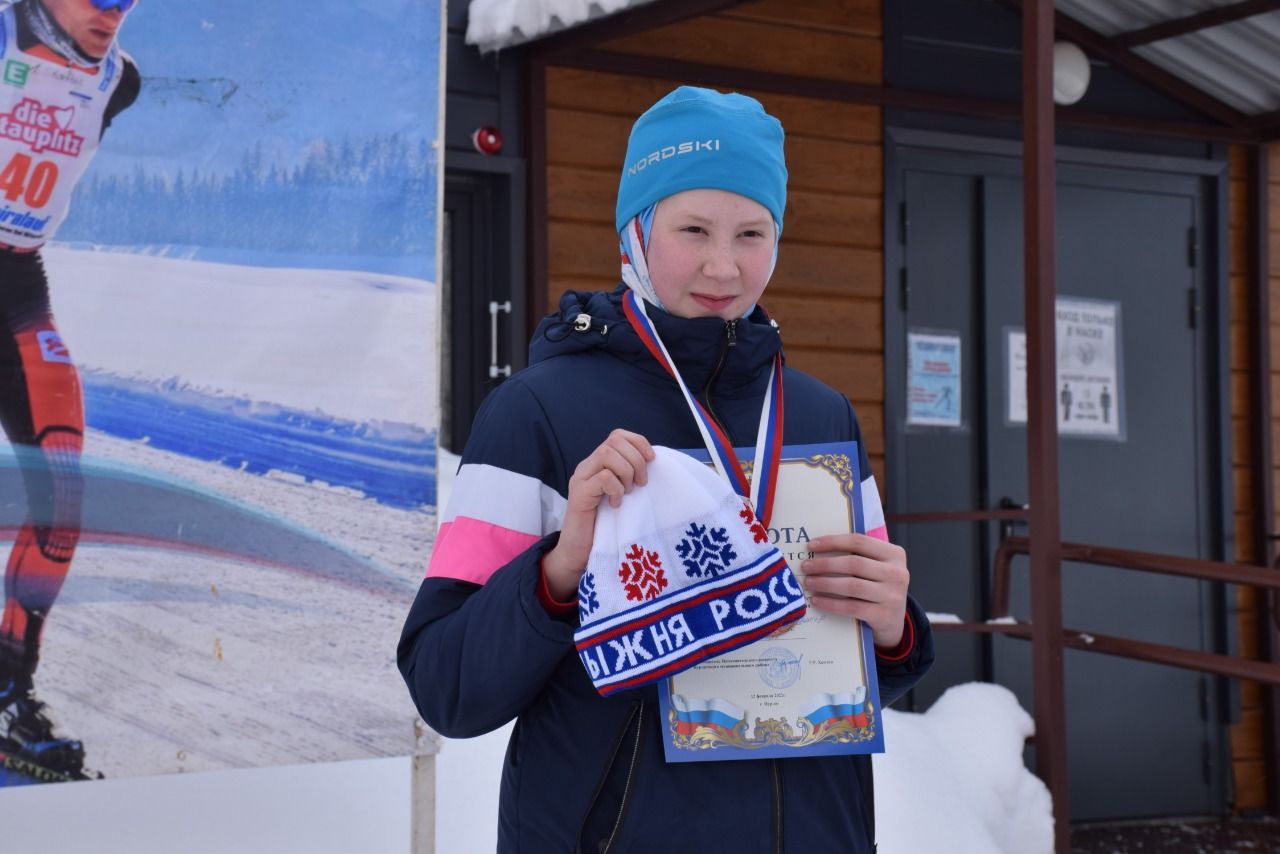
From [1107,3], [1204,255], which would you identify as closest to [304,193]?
[1107,3]

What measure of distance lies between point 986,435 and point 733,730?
440 cm

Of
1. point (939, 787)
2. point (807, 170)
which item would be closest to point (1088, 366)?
point (807, 170)

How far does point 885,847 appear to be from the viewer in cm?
351

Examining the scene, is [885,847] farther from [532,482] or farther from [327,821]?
[532,482]

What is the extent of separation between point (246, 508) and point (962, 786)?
7.41 feet

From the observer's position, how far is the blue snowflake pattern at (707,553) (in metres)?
1.23

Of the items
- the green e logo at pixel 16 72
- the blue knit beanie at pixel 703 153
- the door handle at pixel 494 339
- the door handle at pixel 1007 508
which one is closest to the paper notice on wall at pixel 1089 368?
the door handle at pixel 1007 508

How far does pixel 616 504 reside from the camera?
3.99 feet

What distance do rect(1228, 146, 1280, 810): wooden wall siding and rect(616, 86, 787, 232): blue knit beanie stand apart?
516cm

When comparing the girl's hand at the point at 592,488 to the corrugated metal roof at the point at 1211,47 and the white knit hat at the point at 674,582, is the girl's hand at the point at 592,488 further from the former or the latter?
the corrugated metal roof at the point at 1211,47

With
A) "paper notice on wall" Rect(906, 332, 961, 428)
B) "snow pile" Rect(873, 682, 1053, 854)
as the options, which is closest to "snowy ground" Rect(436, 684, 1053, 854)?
"snow pile" Rect(873, 682, 1053, 854)

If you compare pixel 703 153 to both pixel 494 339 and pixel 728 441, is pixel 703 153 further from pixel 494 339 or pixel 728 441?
pixel 494 339

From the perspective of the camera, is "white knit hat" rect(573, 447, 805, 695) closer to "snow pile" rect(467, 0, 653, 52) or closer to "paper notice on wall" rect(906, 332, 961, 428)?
"snow pile" rect(467, 0, 653, 52)

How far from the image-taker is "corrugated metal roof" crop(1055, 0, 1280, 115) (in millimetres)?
5301
